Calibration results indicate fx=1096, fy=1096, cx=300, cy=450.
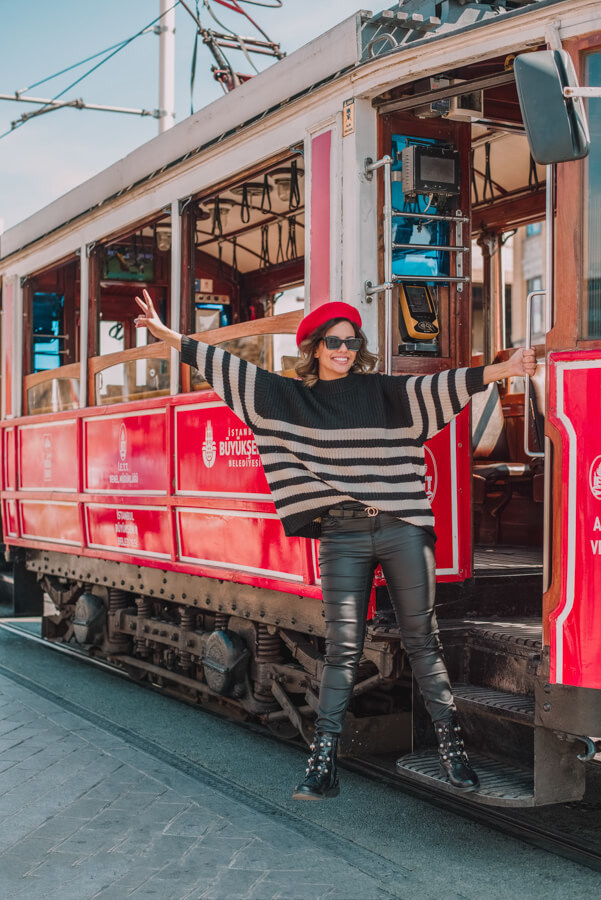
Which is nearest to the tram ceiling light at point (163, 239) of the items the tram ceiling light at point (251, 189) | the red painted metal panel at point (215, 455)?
the tram ceiling light at point (251, 189)

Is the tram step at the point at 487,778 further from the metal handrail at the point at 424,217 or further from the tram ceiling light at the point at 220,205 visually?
the tram ceiling light at the point at 220,205

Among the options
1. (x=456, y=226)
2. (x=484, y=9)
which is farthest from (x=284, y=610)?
(x=484, y=9)

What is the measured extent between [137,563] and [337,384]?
2.87 metres

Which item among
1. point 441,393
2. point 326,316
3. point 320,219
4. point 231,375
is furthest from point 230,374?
point 320,219

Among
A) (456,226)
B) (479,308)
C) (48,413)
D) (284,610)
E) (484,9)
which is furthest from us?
(48,413)

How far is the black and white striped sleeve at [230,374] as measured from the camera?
14.0 feet

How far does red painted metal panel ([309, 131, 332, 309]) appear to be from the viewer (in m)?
4.87

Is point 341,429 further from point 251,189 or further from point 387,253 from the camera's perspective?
point 251,189

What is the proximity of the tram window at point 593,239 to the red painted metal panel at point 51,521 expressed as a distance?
4.49m

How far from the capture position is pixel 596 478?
3.72m

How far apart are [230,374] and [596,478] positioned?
145 centimetres

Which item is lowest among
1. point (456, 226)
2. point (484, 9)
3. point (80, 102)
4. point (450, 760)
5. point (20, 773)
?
point (20, 773)

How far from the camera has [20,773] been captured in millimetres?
5141

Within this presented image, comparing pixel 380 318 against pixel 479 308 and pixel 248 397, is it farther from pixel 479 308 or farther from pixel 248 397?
pixel 479 308
